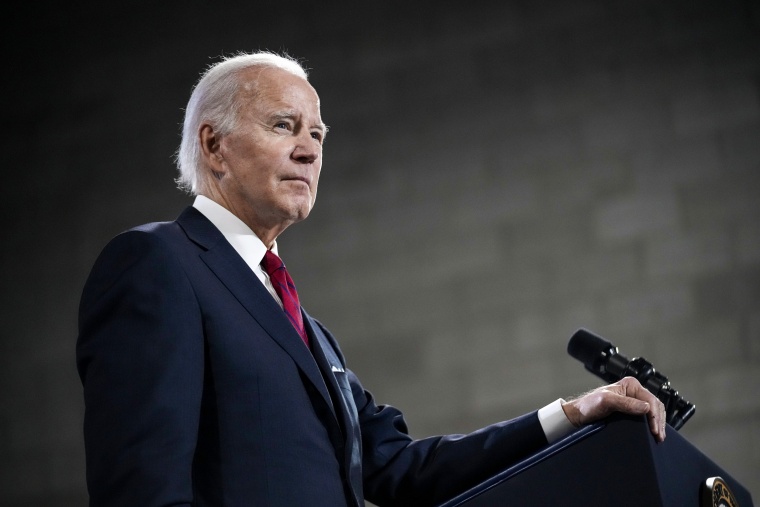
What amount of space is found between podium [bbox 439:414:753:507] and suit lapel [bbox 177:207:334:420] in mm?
294

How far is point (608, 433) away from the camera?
4.03 ft

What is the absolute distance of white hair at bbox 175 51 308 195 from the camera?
1656mm

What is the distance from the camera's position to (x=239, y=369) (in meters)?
1.33

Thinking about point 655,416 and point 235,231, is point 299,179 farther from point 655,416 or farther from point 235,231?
point 655,416

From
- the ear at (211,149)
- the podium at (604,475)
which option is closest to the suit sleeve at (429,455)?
the podium at (604,475)

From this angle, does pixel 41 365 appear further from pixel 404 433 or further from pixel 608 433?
pixel 608 433

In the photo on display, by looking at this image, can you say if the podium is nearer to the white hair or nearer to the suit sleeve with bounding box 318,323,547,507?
the suit sleeve with bounding box 318,323,547,507

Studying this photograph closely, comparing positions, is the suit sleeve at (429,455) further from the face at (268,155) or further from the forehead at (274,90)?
the forehead at (274,90)

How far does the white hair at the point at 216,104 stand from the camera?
1.66 m

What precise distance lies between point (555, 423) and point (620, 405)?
25 cm

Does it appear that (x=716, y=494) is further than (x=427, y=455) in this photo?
No

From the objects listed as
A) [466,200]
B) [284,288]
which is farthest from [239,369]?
[466,200]

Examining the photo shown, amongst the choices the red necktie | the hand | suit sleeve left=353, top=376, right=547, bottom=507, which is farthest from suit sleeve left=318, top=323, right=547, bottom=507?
the red necktie

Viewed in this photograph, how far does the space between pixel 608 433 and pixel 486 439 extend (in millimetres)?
359
